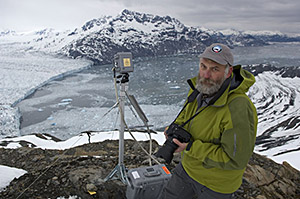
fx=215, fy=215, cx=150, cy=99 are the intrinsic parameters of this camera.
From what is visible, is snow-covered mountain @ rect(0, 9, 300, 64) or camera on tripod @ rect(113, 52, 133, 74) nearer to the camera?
camera on tripod @ rect(113, 52, 133, 74)

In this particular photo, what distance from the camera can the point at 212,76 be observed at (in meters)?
1.36

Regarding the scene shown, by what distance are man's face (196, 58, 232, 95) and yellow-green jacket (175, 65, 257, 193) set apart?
66 mm

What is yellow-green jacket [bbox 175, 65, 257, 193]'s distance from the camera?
4.05 ft

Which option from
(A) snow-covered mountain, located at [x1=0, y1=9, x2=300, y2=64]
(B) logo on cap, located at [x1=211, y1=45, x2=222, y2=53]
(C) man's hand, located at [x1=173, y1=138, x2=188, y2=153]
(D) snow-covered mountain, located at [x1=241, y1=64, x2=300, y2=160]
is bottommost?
(D) snow-covered mountain, located at [x1=241, y1=64, x2=300, y2=160]

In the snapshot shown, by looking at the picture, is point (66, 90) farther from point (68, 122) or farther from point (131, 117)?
point (131, 117)

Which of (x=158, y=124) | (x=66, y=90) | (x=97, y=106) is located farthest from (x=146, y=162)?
(x=66, y=90)

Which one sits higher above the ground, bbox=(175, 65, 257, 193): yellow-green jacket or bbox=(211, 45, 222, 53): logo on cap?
bbox=(211, 45, 222, 53): logo on cap

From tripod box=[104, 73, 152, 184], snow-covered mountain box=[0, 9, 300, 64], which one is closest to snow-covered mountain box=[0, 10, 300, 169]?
snow-covered mountain box=[0, 9, 300, 64]

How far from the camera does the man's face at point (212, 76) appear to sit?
1350 mm

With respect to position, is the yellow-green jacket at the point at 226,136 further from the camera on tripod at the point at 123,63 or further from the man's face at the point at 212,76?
the camera on tripod at the point at 123,63

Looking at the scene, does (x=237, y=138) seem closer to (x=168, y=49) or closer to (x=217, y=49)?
(x=217, y=49)

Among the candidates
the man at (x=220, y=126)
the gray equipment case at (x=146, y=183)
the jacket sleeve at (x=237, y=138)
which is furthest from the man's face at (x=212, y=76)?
the gray equipment case at (x=146, y=183)

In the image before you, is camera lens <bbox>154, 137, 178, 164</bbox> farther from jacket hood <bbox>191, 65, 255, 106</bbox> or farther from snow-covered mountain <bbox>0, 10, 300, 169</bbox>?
snow-covered mountain <bbox>0, 10, 300, 169</bbox>

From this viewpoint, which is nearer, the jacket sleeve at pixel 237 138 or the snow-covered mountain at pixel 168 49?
the jacket sleeve at pixel 237 138
